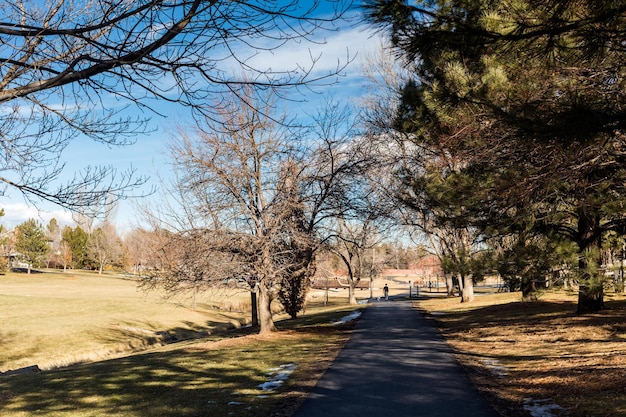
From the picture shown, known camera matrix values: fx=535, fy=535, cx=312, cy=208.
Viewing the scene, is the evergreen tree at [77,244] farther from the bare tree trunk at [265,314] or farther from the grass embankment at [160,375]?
the bare tree trunk at [265,314]

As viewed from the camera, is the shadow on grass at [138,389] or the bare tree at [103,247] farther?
the bare tree at [103,247]

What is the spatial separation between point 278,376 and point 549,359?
5162mm

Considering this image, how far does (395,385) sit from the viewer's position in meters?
8.34

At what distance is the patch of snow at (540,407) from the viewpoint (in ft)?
21.5

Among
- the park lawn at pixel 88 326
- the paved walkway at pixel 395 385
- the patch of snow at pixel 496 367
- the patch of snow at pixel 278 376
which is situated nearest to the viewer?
the paved walkway at pixel 395 385

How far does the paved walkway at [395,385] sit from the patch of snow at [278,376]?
29.4 inches

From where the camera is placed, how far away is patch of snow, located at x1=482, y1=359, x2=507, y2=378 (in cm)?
930

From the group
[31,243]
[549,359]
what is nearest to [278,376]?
[549,359]

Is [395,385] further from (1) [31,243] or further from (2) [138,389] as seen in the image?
(1) [31,243]

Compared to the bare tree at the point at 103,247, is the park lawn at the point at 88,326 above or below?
below

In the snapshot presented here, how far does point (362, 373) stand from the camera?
942 cm

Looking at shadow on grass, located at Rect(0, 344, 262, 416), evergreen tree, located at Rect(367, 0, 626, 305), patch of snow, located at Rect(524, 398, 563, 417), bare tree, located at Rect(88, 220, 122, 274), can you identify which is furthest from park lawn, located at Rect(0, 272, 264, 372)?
bare tree, located at Rect(88, 220, 122, 274)

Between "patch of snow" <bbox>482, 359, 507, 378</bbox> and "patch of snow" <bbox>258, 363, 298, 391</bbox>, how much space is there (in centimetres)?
→ 368

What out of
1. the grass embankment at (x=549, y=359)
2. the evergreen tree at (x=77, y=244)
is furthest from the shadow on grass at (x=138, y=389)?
the evergreen tree at (x=77, y=244)
